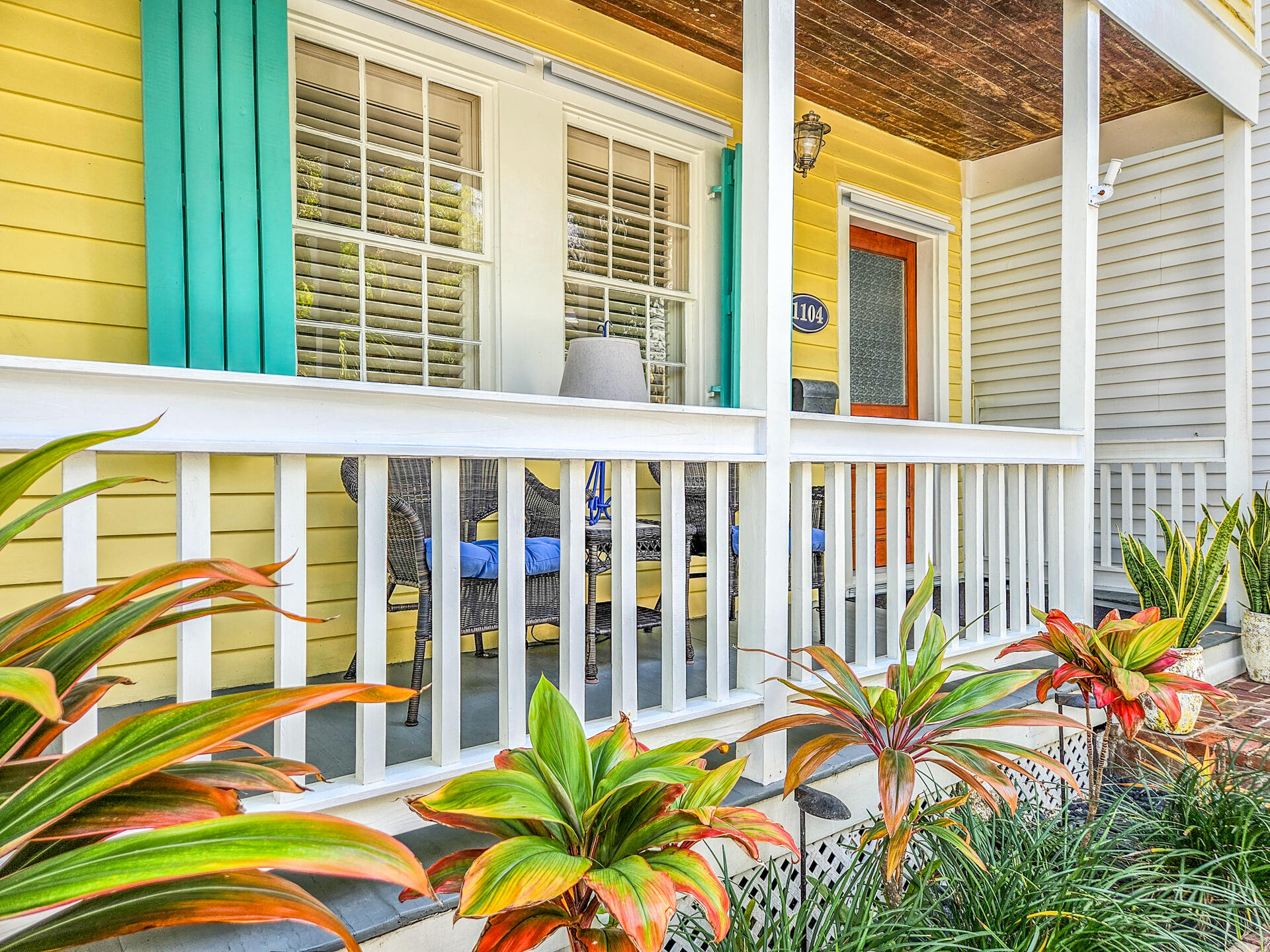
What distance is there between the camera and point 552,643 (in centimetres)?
341

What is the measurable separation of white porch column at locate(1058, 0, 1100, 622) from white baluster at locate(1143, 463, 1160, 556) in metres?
1.30

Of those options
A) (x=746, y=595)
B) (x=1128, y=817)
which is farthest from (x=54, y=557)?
(x=1128, y=817)

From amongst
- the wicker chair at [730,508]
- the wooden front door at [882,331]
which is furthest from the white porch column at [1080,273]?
the wooden front door at [882,331]

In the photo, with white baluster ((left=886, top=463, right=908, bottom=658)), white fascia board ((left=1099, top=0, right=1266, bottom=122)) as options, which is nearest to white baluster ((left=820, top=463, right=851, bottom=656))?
white baluster ((left=886, top=463, right=908, bottom=658))

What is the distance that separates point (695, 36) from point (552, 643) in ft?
9.18

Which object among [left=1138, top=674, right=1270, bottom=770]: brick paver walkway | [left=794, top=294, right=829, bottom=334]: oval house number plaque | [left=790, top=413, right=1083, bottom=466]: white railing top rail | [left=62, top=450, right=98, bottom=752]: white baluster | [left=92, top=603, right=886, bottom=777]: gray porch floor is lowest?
[left=1138, top=674, right=1270, bottom=770]: brick paver walkway

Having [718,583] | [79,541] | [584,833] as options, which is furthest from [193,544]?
[718,583]

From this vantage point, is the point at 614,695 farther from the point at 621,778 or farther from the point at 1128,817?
the point at 1128,817

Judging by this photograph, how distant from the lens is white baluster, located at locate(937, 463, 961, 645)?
2803 millimetres

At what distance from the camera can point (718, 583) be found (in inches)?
83.4

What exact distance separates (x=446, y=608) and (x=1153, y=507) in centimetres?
413

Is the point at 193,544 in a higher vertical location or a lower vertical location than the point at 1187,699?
higher

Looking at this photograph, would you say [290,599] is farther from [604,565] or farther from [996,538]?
[996,538]

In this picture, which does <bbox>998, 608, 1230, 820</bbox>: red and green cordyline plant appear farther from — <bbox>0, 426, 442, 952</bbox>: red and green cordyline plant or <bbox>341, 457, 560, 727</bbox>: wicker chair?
<bbox>0, 426, 442, 952</bbox>: red and green cordyline plant
